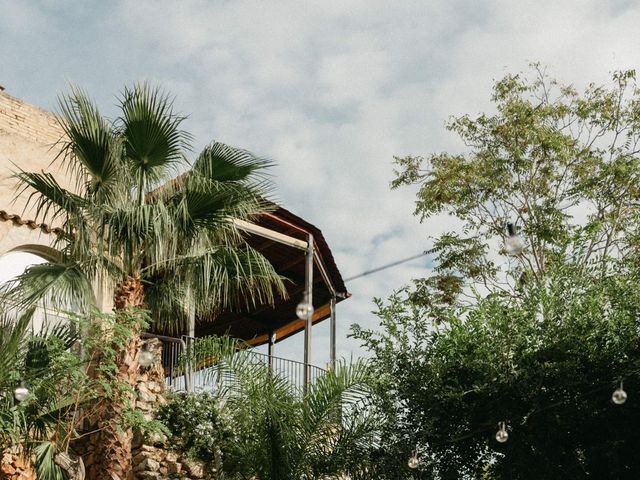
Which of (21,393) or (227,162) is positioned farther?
(227,162)

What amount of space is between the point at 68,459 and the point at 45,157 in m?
6.49

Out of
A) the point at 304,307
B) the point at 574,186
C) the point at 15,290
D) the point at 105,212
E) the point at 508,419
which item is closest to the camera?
the point at 304,307

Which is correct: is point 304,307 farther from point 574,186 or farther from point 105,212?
point 574,186

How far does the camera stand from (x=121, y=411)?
9.93 metres

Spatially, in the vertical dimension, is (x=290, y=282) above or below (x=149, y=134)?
above

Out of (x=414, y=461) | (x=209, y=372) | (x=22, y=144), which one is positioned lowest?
(x=414, y=461)

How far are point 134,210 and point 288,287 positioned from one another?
8.02m

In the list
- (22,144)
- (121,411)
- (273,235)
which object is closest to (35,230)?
(22,144)

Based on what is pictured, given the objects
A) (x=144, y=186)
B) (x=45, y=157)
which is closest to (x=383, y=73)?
(x=144, y=186)

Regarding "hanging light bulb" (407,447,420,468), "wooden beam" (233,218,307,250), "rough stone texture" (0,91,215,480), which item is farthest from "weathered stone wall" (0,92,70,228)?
"hanging light bulb" (407,447,420,468)

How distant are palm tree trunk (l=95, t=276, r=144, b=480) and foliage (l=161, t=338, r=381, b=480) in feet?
4.93

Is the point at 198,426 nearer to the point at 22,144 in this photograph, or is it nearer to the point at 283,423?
the point at 283,423

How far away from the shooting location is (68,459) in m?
9.84

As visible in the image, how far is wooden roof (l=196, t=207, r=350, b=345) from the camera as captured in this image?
1560 cm
